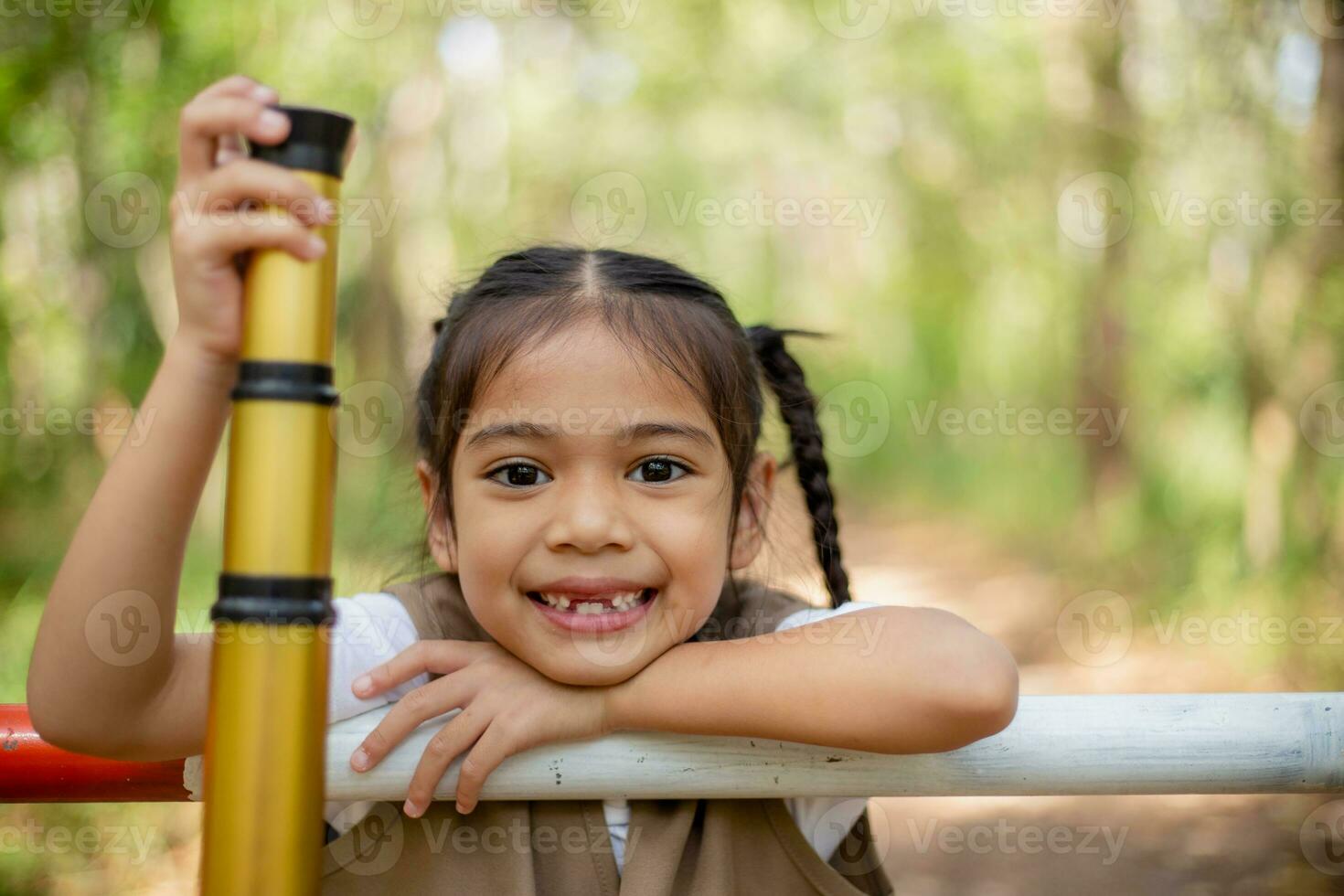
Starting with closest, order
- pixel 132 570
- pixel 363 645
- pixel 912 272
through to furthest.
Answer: pixel 132 570
pixel 363 645
pixel 912 272

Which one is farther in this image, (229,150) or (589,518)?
(589,518)

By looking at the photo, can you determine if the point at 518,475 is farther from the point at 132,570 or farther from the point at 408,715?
the point at 132,570

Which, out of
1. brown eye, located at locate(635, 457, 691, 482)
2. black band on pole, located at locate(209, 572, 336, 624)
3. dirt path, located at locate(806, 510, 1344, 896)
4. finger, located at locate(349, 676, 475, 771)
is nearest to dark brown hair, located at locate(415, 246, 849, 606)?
brown eye, located at locate(635, 457, 691, 482)

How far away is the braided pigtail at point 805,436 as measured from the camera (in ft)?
5.60

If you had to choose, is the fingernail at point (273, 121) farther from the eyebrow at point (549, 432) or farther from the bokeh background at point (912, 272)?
the bokeh background at point (912, 272)

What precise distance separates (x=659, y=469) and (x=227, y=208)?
2.17 ft

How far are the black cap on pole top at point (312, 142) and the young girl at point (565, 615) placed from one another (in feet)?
0.33

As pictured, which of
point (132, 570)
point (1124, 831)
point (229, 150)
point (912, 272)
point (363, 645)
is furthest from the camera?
point (912, 272)

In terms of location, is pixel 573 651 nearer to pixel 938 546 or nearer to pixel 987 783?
pixel 987 783

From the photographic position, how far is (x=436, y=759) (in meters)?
1.20

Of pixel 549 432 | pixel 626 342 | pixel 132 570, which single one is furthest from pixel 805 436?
pixel 132 570

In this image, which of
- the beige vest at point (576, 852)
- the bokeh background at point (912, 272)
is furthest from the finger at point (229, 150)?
the bokeh background at point (912, 272)

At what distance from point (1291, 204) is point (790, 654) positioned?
4817mm

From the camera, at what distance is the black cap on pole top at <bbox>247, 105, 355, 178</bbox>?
846 mm
